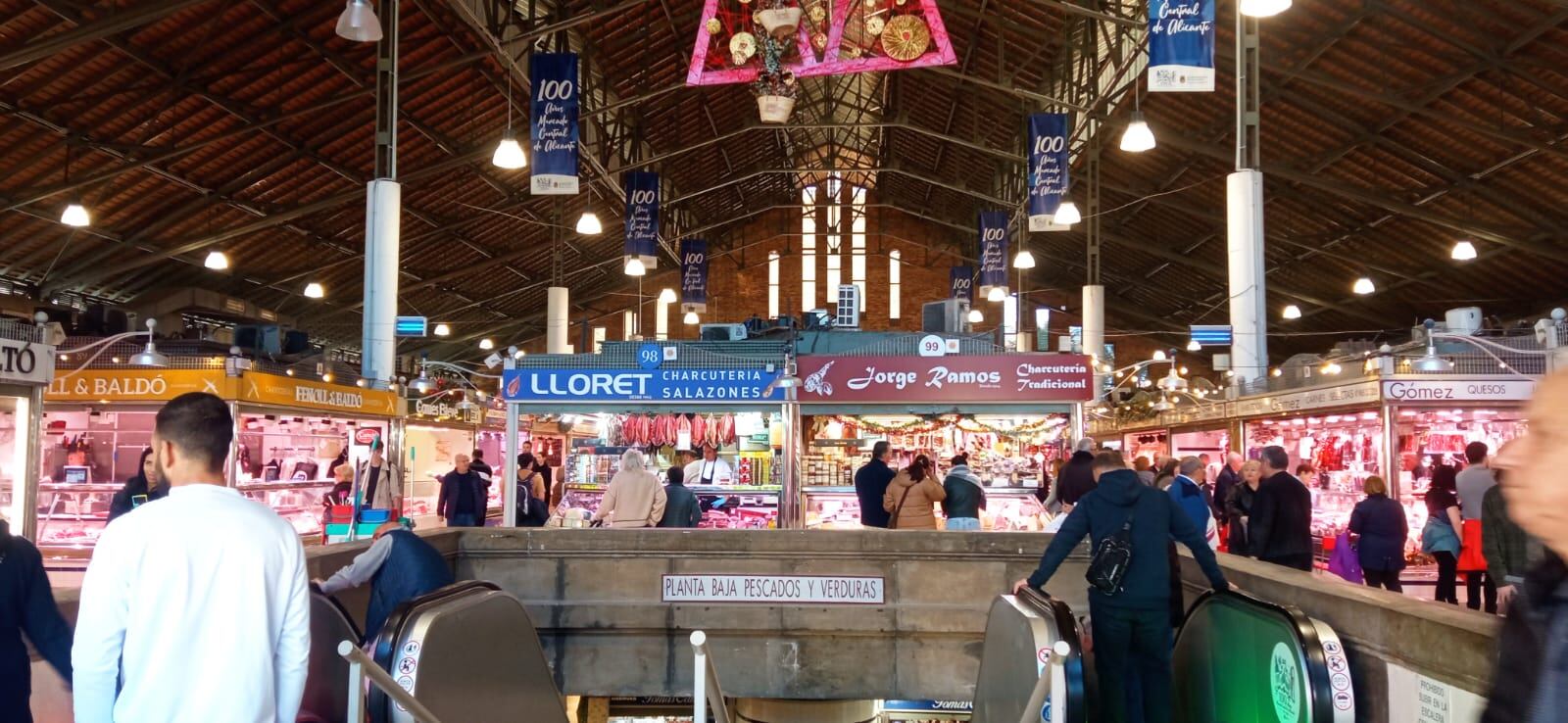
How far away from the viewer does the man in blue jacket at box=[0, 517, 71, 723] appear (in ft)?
10.9

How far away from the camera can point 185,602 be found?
2564 millimetres

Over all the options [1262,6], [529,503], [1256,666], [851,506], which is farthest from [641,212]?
[1256,666]

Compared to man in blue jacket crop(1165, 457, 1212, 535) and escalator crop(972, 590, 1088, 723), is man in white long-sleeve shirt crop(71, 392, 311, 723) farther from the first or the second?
man in blue jacket crop(1165, 457, 1212, 535)

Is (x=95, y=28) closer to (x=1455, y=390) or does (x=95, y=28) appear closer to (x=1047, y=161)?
(x=1047, y=161)

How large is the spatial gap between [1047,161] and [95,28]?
11.8 m

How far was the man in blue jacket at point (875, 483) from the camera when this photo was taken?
31.2 feet

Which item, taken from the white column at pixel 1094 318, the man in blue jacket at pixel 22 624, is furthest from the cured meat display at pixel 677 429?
the white column at pixel 1094 318

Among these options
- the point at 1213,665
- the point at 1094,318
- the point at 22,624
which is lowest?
the point at 1213,665

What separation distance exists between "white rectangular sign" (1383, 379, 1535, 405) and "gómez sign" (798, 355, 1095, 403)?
319cm

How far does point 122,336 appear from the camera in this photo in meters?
11.6

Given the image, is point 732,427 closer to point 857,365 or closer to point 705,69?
point 857,365

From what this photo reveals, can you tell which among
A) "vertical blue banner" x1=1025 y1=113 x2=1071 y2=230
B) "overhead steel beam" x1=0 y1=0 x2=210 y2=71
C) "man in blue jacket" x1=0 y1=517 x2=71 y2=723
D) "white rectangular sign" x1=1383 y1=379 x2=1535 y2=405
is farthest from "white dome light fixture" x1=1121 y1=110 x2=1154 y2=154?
"man in blue jacket" x1=0 y1=517 x2=71 y2=723

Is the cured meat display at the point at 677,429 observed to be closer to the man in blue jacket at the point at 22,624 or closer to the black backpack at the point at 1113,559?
the black backpack at the point at 1113,559

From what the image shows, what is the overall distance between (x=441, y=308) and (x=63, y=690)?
89.8 ft
